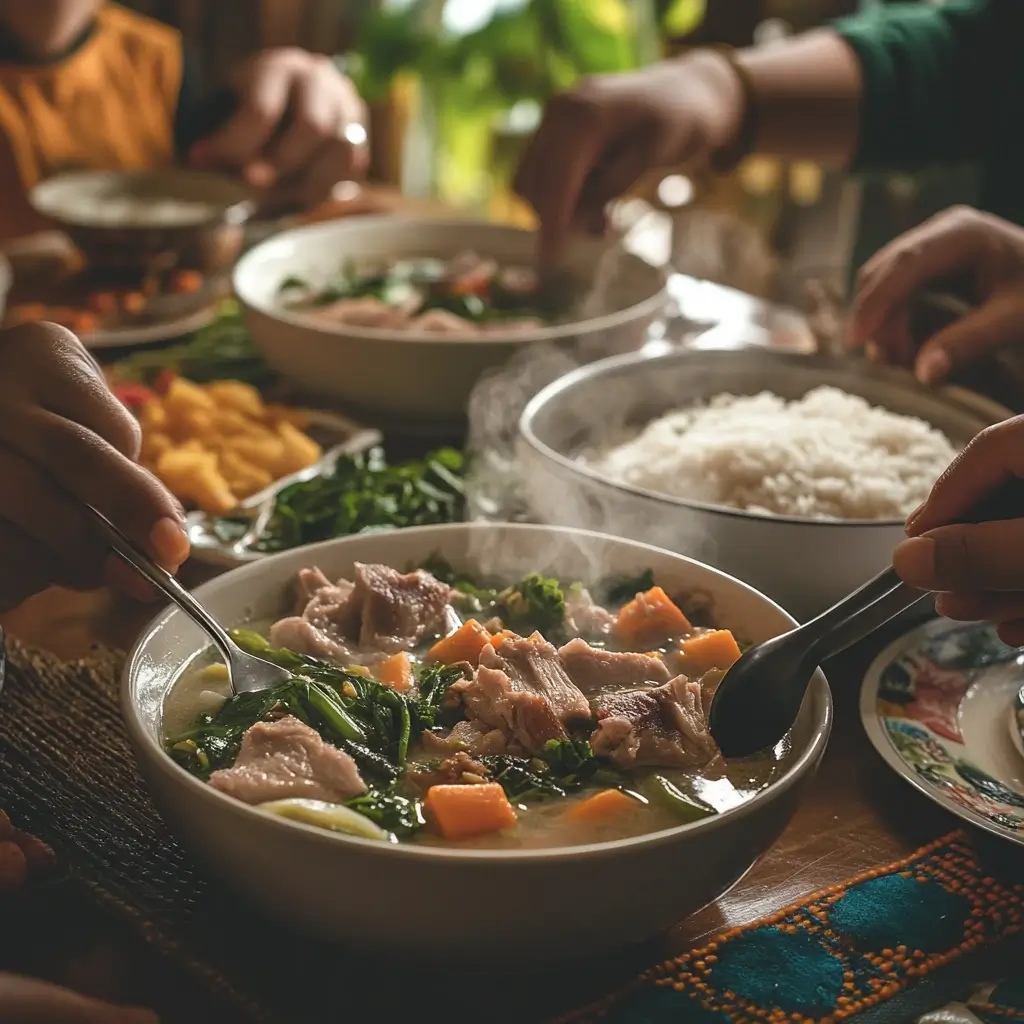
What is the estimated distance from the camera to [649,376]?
Answer: 2264mm

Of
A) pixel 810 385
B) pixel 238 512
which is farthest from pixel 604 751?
pixel 810 385

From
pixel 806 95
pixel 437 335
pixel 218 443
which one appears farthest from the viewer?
pixel 806 95

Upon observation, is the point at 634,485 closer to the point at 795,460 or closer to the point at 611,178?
the point at 795,460

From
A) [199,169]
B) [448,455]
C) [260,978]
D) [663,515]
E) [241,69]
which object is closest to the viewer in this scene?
[260,978]

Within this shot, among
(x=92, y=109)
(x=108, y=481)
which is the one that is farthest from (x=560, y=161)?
(x=92, y=109)

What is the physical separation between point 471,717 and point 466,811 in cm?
18

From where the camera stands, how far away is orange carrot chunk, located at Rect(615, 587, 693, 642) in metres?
1.47

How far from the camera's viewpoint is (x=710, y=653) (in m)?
1.42

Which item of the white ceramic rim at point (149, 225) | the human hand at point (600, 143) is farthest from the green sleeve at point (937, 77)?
the white ceramic rim at point (149, 225)

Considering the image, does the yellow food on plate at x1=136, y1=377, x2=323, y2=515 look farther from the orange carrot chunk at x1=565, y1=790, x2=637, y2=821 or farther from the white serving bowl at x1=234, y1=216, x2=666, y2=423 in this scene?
the orange carrot chunk at x1=565, y1=790, x2=637, y2=821

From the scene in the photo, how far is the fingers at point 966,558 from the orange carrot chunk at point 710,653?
Answer: 282mm

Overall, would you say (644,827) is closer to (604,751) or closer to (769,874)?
(604,751)

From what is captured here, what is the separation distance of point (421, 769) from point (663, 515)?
60 cm

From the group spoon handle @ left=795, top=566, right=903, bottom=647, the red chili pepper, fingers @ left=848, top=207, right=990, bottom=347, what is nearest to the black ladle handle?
spoon handle @ left=795, top=566, right=903, bottom=647
